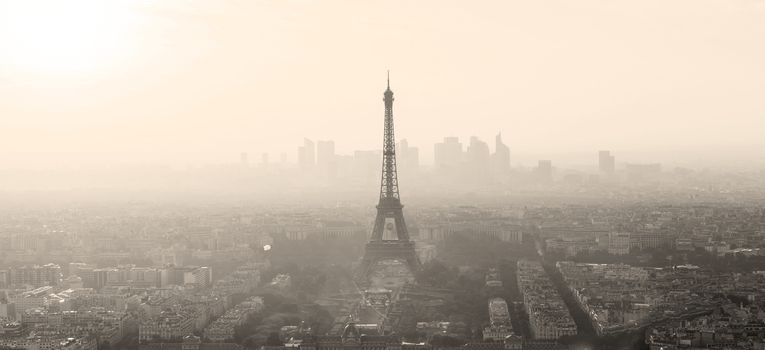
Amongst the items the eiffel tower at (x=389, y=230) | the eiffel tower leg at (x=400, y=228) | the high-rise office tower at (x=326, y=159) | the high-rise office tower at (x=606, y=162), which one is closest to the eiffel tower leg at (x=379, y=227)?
the eiffel tower at (x=389, y=230)

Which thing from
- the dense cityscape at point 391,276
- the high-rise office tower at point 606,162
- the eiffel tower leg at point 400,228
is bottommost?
the dense cityscape at point 391,276

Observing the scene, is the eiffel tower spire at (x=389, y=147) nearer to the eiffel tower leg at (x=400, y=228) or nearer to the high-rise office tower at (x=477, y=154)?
the eiffel tower leg at (x=400, y=228)

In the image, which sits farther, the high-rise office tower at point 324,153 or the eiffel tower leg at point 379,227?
the high-rise office tower at point 324,153

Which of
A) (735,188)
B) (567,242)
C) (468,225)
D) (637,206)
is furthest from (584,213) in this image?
(735,188)

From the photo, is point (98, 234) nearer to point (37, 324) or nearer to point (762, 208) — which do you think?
point (37, 324)

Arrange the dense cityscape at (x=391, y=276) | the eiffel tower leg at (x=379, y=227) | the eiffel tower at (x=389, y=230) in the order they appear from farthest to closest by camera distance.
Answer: the eiffel tower leg at (x=379, y=227)
the eiffel tower at (x=389, y=230)
the dense cityscape at (x=391, y=276)

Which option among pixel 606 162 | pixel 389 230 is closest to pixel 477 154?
pixel 606 162

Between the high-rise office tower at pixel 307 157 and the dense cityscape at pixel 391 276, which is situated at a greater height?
the high-rise office tower at pixel 307 157

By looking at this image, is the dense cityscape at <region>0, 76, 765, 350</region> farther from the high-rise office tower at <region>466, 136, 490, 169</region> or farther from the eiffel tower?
the high-rise office tower at <region>466, 136, 490, 169</region>
